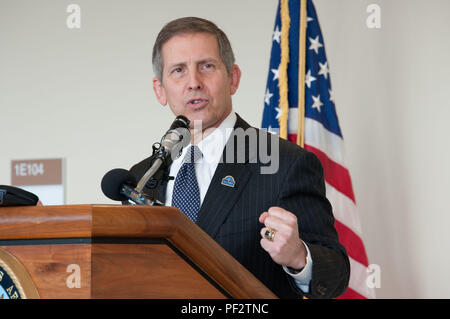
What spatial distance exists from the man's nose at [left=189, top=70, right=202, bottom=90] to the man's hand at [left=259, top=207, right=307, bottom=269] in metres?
0.77

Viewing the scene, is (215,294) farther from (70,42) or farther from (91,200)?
(70,42)

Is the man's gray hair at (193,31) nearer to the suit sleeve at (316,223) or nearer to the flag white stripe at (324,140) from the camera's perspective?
the suit sleeve at (316,223)

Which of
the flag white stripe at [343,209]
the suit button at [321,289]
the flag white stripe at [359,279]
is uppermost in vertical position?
the suit button at [321,289]

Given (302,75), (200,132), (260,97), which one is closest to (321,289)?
(200,132)

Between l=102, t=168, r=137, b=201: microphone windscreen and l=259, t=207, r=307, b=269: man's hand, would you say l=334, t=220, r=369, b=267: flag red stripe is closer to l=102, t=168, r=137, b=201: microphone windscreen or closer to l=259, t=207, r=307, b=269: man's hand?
l=259, t=207, r=307, b=269: man's hand

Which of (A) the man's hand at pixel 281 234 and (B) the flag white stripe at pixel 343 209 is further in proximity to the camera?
(B) the flag white stripe at pixel 343 209

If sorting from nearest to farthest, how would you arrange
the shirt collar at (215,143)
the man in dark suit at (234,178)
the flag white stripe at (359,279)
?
1. the man in dark suit at (234,178)
2. the shirt collar at (215,143)
3. the flag white stripe at (359,279)

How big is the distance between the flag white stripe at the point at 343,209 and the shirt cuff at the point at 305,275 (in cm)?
185

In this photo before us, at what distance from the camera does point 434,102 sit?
364cm

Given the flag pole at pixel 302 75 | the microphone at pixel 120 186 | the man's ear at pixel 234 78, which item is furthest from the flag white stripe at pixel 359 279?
the microphone at pixel 120 186

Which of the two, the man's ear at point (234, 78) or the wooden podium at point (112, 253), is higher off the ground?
the man's ear at point (234, 78)

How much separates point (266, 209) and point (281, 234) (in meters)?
0.48

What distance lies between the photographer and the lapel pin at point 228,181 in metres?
1.83
